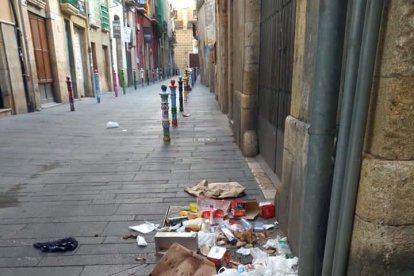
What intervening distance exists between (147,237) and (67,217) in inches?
35.6

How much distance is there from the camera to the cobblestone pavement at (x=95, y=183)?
254cm

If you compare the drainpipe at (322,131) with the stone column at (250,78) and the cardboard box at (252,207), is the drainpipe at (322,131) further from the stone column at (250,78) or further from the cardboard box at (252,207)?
the stone column at (250,78)

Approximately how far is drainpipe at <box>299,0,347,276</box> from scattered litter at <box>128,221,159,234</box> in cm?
144

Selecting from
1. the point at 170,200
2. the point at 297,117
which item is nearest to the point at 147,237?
the point at 170,200

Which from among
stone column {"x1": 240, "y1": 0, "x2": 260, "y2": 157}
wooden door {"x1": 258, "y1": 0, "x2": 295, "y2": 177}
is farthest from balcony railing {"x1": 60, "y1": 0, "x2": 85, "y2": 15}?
wooden door {"x1": 258, "y1": 0, "x2": 295, "y2": 177}

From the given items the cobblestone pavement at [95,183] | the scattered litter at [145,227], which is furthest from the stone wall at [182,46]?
the scattered litter at [145,227]

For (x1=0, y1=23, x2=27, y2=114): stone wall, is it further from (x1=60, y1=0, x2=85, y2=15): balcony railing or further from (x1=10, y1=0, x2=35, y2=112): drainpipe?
(x1=60, y1=0, x2=85, y2=15): balcony railing

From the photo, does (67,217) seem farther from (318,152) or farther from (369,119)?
(369,119)

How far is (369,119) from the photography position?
1475 millimetres

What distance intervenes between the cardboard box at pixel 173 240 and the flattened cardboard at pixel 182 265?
212 mm

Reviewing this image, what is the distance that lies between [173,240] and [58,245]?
93 cm

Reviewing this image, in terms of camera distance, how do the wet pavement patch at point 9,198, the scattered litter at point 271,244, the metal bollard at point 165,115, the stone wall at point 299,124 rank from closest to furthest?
the stone wall at point 299,124 → the scattered litter at point 271,244 → the wet pavement patch at point 9,198 → the metal bollard at point 165,115

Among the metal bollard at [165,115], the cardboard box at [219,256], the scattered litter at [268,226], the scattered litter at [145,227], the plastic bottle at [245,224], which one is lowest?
the scattered litter at [145,227]

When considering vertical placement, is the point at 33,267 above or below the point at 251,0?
below
